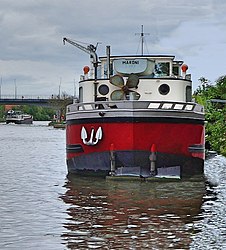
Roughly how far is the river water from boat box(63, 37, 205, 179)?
57cm

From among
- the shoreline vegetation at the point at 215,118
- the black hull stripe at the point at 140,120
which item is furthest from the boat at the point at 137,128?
the shoreline vegetation at the point at 215,118

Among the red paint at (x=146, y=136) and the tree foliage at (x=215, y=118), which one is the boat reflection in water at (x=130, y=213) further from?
the tree foliage at (x=215, y=118)

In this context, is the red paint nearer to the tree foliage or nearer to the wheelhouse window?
the wheelhouse window

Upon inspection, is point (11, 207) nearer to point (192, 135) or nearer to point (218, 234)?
point (218, 234)

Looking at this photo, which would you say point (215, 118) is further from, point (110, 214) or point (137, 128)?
point (110, 214)

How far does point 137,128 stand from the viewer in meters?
18.7

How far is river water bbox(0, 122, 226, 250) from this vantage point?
10703 mm

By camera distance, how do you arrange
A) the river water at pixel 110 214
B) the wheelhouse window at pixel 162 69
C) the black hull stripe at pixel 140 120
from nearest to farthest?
the river water at pixel 110 214 < the black hull stripe at pixel 140 120 < the wheelhouse window at pixel 162 69

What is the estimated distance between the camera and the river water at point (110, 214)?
35.1 feet

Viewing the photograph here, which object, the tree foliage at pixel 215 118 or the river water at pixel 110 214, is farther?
the tree foliage at pixel 215 118

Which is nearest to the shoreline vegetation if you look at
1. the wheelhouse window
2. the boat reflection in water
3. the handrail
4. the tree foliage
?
the tree foliage

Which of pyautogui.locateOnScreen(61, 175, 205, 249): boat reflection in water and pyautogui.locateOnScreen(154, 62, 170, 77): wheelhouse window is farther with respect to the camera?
pyautogui.locateOnScreen(154, 62, 170, 77): wheelhouse window

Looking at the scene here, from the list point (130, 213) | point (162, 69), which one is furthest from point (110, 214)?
point (162, 69)

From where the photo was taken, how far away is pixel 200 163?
20781 millimetres
